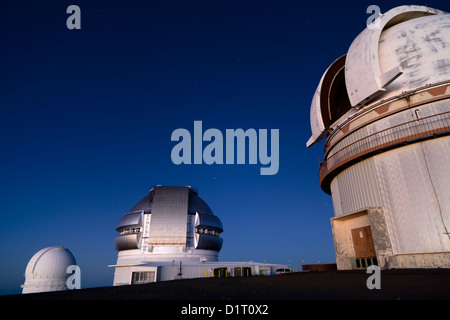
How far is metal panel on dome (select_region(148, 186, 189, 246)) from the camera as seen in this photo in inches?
1180

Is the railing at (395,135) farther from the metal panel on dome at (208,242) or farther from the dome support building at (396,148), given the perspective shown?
the metal panel on dome at (208,242)

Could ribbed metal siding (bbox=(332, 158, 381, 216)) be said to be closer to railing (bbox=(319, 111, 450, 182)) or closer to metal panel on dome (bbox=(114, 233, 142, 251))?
railing (bbox=(319, 111, 450, 182))

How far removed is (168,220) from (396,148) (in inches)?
1012

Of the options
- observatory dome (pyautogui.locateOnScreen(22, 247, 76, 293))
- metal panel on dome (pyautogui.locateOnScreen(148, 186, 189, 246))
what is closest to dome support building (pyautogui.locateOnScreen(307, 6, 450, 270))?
metal panel on dome (pyautogui.locateOnScreen(148, 186, 189, 246))

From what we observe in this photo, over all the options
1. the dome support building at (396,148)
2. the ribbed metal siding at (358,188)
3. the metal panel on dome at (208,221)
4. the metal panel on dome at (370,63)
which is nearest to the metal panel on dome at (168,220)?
the metal panel on dome at (208,221)

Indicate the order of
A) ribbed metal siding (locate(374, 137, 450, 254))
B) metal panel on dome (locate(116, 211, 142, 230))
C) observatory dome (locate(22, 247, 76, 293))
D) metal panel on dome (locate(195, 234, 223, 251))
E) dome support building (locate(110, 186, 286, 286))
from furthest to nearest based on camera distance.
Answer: metal panel on dome (locate(195, 234, 223, 251))
metal panel on dome (locate(116, 211, 142, 230))
observatory dome (locate(22, 247, 76, 293))
dome support building (locate(110, 186, 286, 286))
ribbed metal siding (locate(374, 137, 450, 254))

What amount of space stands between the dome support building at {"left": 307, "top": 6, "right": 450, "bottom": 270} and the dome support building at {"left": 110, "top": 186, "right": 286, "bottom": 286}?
16.3 metres

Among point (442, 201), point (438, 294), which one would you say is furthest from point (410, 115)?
point (438, 294)

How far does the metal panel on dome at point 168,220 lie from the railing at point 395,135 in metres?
22.0

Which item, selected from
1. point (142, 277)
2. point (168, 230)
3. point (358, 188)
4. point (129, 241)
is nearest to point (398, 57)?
point (358, 188)

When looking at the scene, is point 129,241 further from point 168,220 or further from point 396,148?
point 396,148

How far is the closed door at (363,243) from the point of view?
12.2m
